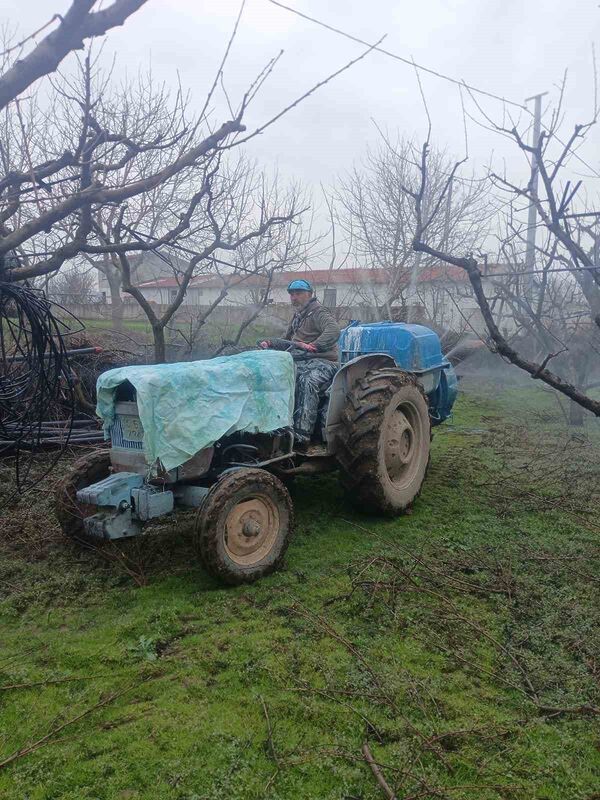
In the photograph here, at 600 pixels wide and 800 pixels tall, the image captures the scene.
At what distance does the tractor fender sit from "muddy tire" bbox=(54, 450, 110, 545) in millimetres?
1834

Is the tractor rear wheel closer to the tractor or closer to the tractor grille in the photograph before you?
the tractor

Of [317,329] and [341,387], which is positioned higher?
[317,329]

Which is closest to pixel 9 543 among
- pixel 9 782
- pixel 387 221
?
pixel 9 782

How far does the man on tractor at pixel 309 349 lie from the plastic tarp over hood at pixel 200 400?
0.33 meters

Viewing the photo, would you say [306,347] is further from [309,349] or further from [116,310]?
[116,310]

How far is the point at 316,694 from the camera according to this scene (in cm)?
309

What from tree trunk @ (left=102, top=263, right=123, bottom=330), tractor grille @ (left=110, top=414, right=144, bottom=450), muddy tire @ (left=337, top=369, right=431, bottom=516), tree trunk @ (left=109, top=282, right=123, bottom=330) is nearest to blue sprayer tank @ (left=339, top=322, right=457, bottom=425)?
muddy tire @ (left=337, top=369, right=431, bottom=516)

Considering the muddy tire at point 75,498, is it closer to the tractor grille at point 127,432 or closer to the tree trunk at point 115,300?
the tractor grille at point 127,432

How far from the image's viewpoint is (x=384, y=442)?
567 cm

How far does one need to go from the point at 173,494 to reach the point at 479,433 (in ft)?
22.4

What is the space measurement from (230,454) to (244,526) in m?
0.76

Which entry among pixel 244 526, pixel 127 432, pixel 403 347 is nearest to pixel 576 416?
pixel 403 347

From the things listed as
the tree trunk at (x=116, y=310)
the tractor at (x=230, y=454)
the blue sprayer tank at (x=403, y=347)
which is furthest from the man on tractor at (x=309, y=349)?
the tree trunk at (x=116, y=310)

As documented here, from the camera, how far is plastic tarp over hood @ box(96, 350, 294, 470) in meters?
4.27
